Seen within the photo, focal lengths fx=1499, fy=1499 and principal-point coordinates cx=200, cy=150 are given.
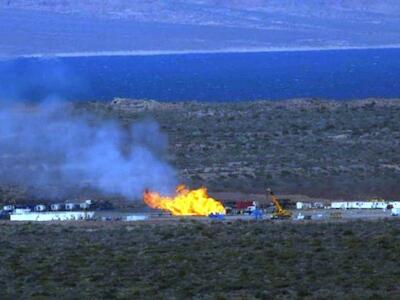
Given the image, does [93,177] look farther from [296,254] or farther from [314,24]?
[314,24]

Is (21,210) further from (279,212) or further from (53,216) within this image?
(279,212)

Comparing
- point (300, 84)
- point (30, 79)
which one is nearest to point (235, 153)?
point (30, 79)

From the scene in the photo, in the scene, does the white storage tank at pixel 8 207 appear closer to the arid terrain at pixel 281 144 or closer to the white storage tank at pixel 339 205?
the arid terrain at pixel 281 144

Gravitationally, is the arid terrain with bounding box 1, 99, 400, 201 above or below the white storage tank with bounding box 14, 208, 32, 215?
above

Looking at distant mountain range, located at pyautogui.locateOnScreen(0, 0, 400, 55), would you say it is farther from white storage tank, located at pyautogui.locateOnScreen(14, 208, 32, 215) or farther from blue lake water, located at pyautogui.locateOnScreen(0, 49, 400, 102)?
white storage tank, located at pyautogui.locateOnScreen(14, 208, 32, 215)

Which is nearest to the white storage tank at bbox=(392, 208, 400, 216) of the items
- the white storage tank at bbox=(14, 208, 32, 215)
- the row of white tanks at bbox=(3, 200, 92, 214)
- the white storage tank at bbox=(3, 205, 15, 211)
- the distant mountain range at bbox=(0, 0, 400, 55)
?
the row of white tanks at bbox=(3, 200, 92, 214)

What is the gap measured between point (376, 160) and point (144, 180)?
9.18m

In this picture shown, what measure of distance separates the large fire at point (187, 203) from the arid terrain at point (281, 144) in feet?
10.6

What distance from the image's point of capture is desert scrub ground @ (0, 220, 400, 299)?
23703 mm

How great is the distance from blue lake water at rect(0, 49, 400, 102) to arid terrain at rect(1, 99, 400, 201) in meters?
11.4

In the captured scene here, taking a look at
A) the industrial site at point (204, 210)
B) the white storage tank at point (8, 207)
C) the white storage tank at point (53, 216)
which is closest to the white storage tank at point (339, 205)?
the industrial site at point (204, 210)

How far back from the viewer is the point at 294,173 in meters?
47.2

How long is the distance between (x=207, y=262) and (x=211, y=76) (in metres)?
95.7

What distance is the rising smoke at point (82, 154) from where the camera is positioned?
152 feet
